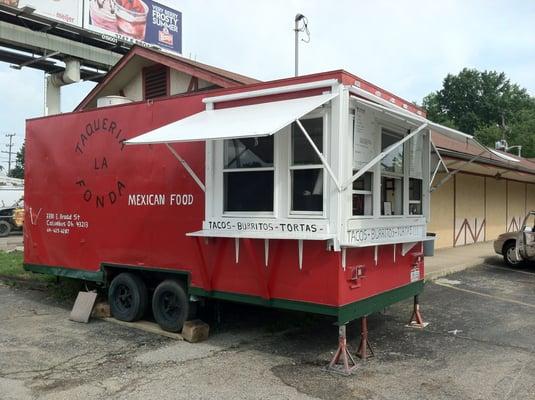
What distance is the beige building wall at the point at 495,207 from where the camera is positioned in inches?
787

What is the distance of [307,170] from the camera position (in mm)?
5801

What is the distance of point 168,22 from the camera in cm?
4016

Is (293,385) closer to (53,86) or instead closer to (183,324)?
(183,324)

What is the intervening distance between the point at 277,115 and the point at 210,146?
4.10 ft

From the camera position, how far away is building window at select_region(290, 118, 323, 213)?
5711 mm

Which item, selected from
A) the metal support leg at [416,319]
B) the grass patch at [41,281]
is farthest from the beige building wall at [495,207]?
the grass patch at [41,281]

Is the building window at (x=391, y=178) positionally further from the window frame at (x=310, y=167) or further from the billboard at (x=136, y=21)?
the billboard at (x=136, y=21)

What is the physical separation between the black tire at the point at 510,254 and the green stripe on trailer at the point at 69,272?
1024cm

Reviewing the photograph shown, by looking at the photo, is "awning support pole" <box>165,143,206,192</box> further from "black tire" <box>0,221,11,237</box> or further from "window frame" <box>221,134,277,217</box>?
"black tire" <box>0,221,11,237</box>

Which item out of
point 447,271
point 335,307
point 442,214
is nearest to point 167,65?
point 447,271

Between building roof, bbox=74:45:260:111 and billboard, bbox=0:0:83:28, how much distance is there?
2021cm

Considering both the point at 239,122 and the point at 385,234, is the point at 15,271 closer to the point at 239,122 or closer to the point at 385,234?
the point at 239,122

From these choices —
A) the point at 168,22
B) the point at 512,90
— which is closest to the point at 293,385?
the point at 168,22

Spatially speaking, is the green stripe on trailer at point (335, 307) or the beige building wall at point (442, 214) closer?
the green stripe on trailer at point (335, 307)
